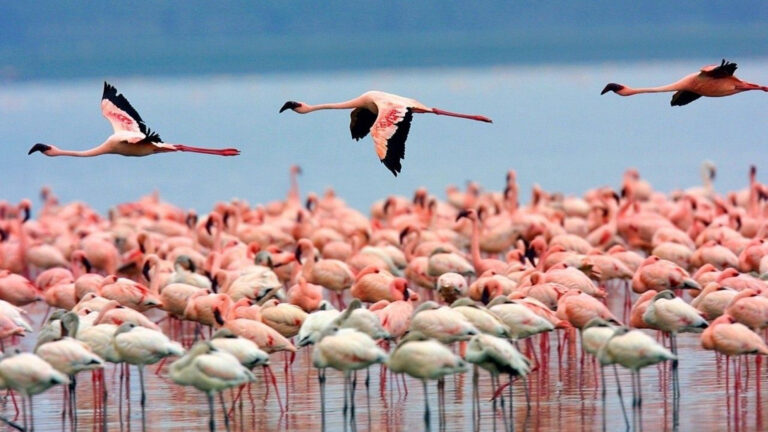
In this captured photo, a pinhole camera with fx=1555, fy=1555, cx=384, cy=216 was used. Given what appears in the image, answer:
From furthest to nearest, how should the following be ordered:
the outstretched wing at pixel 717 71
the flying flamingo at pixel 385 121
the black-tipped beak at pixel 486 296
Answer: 1. the outstretched wing at pixel 717 71
2. the black-tipped beak at pixel 486 296
3. the flying flamingo at pixel 385 121

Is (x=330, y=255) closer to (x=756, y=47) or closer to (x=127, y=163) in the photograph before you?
(x=127, y=163)

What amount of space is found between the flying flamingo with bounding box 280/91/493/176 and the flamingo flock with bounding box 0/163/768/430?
1.06 meters

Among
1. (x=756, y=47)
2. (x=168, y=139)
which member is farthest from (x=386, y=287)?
(x=756, y=47)

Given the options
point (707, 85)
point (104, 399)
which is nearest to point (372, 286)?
point (707, 85)

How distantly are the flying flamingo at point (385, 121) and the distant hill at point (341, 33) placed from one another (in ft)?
264

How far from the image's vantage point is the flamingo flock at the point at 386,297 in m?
8.96

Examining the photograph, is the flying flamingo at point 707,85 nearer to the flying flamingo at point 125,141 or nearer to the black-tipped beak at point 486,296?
the black-tipped beak at point 486,296

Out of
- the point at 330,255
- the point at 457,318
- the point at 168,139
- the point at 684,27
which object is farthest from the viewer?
the point at 684,27

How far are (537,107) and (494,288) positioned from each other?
62.3 m

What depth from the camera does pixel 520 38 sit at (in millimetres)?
99688

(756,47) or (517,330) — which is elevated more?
(756,47)

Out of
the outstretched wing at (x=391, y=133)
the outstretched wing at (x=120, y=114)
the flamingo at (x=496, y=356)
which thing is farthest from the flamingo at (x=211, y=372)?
the outstretched wing at (x=120, y=114)

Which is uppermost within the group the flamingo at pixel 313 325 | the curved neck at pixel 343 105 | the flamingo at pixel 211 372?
the curved neck at pixel 343 105

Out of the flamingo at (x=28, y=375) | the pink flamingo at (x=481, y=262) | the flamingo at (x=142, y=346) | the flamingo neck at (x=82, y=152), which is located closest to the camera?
the flamingo at (x=28, y=375)
